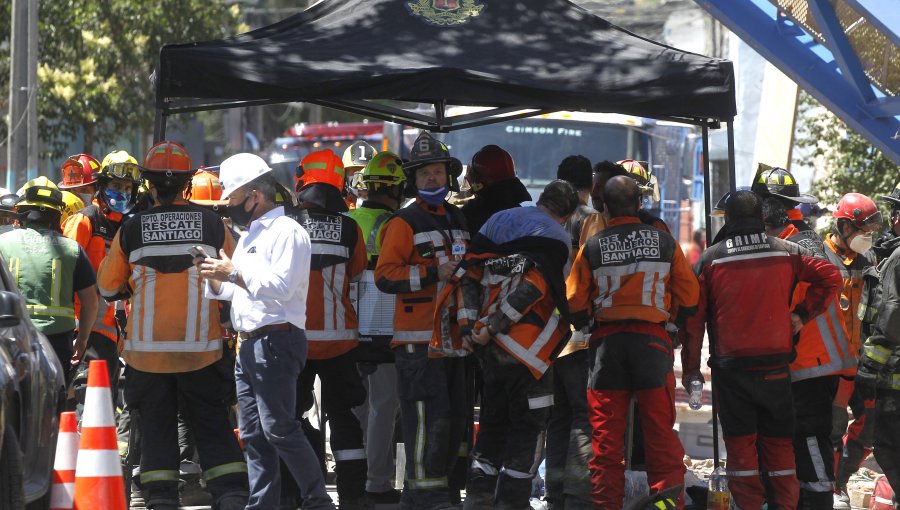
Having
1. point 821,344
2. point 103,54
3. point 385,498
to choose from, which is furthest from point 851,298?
point 103,54

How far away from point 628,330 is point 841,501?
8.46 ft

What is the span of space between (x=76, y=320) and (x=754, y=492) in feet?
14.6

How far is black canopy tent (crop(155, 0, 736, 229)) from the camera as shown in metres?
8.02

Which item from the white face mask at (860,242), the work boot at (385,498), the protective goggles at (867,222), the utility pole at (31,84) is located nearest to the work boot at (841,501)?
the white face mask at (860,242)

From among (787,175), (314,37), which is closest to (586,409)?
(787,175)

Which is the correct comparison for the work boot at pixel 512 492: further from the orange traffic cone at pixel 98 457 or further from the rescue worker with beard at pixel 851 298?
the orange traffic cone at pixel 98 457

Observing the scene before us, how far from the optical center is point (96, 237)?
9508mm

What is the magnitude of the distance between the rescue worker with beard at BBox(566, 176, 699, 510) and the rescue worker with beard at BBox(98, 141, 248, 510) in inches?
80.2

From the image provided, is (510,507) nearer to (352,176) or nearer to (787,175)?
(787,175)

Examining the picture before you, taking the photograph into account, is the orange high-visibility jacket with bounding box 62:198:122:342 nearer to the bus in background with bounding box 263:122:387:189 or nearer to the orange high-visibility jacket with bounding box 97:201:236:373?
the orange high-visibility jacket with bounding box 97:201:236:373

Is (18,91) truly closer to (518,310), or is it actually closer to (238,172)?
(238,172)

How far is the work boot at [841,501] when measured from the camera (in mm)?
9219

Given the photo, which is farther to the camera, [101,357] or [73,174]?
[73,174]

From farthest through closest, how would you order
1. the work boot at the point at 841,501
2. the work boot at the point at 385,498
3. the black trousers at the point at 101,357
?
the black trousers at the point at 101,357
the work boot at the point at 841,501
the work boot at the point at 385,498
